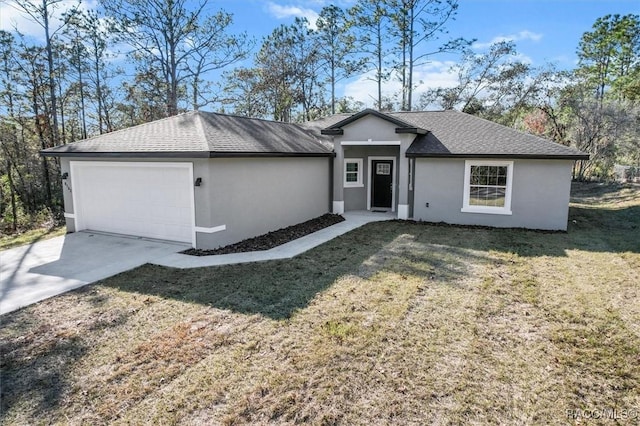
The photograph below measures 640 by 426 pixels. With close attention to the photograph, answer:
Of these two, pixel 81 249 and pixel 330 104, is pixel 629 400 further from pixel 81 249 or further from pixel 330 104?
pixel 330 104

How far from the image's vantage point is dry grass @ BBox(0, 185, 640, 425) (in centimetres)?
362

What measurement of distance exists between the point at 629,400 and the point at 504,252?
18.8 feet

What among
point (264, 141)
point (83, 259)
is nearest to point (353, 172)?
point (264, 141)

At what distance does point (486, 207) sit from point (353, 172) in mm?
5134

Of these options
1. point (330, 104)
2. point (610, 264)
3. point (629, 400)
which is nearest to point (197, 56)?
point (330, 104)

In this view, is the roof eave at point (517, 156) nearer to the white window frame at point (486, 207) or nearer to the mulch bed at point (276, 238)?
the white window frame at point (486, 207)

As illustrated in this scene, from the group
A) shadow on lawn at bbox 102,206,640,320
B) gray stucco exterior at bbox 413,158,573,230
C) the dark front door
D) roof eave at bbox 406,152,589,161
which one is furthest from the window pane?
the dark front door

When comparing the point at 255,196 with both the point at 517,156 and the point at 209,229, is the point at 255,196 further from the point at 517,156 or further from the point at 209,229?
the point at 517,156

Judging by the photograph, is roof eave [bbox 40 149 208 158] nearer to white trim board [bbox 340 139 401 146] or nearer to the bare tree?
white trim board [bbox 340 139 401 146]

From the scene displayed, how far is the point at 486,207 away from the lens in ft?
40.5

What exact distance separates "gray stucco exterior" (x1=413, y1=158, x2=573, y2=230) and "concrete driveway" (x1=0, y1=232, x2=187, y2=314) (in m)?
8.01

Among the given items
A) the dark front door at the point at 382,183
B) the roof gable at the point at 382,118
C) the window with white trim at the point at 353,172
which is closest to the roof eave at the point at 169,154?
the roof gable at the point at 382,118

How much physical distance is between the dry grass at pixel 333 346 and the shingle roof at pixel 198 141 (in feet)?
9.94

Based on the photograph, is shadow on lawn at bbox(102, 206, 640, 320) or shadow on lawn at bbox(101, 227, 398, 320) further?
shadow on lawn at bbox(102, 206, 640, 320)
